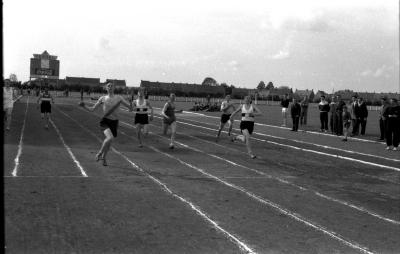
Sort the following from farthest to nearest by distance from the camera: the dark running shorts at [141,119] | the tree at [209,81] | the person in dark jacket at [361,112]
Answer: the tree at [209,81], the person in dark jacket at [361,112], the dark running shorts at [141,119]

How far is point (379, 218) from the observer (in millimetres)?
7504

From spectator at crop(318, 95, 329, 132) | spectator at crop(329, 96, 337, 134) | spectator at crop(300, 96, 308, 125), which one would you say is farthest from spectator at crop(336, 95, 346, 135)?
spectator at crop(300, 96, 308, 125)

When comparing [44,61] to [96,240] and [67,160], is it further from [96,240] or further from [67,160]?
[96,240]

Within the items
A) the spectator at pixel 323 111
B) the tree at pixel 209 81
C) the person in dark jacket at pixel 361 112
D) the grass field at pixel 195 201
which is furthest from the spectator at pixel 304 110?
the tree at pixel 209 81

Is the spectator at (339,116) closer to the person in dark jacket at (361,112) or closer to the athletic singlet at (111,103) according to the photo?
the person in dark jacket at (361,112)

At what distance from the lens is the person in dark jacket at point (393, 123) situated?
17.2 m

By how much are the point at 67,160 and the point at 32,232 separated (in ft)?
20.5

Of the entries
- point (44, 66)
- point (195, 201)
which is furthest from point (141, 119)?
point (44, 66)

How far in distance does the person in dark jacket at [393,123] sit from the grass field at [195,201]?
2.55 metres

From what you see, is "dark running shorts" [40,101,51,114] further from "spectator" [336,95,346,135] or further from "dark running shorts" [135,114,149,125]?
"spectator" [336,95,346,135]

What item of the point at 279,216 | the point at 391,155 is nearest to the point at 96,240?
the point at 279,216

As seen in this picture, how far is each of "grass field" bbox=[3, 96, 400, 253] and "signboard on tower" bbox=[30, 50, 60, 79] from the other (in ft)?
273

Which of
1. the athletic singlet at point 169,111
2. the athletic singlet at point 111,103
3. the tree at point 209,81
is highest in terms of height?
the tree at point 209,81

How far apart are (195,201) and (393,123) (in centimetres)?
1118
